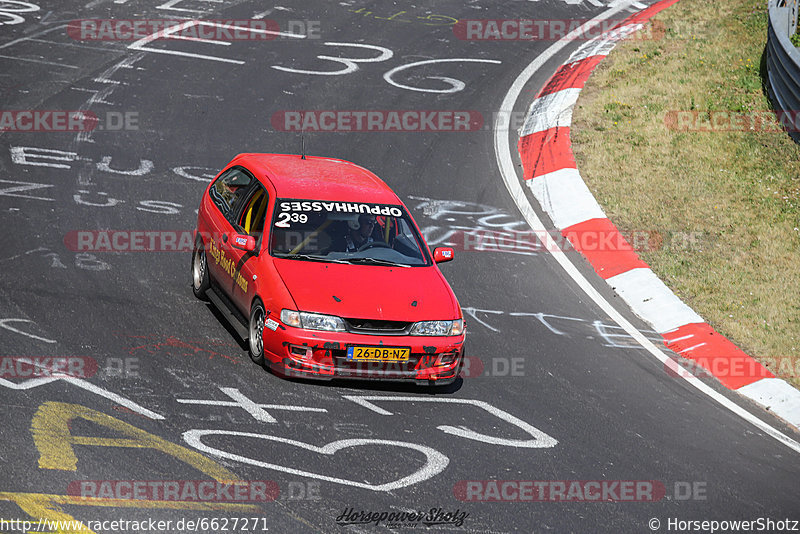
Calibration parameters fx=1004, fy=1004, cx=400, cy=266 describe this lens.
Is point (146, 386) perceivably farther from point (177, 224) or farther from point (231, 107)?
point (231, 107)

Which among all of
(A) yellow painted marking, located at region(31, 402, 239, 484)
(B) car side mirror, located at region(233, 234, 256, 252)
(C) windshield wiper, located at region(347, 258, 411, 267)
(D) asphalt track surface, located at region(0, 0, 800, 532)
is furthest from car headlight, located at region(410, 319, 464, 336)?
(A) yellow painted marking, located at region(31, 402, 239, 484)

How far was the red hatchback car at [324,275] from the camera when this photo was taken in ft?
27.4

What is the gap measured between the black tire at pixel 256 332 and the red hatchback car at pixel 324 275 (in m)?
0.01

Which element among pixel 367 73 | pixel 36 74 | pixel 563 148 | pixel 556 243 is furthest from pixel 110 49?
pixel 556 243

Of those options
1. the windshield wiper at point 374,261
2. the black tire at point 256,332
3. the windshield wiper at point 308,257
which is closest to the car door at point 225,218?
the windshield wiper at point 308,257

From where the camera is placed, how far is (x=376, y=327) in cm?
841

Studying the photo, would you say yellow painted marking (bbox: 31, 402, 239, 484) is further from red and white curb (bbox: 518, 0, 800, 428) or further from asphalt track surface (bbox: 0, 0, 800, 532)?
red and white curb (bbox: 518, 0, 800, 428)

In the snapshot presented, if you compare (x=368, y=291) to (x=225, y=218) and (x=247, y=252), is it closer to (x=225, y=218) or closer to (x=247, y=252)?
(x=247, y=252)

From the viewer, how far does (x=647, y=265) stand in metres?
11.9

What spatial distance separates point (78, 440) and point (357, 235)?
11.3ft

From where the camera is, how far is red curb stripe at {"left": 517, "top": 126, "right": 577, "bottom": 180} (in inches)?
557
